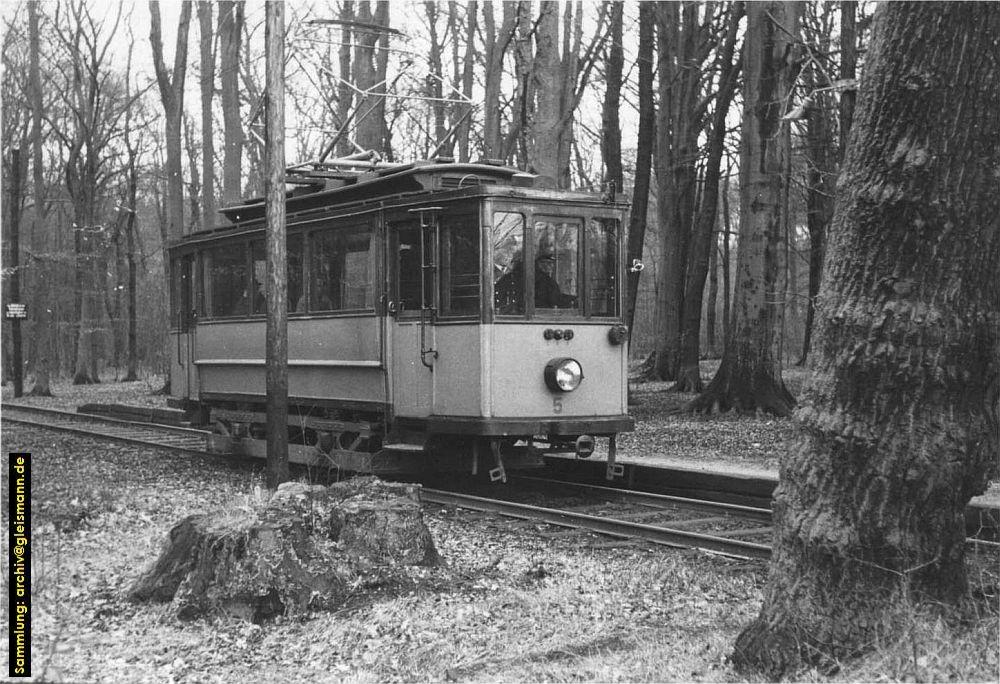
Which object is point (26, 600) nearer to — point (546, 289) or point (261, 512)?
point (261, 512)

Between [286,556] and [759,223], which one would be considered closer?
[286,556]

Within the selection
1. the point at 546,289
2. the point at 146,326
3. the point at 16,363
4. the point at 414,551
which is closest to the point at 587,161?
the point at 16,363

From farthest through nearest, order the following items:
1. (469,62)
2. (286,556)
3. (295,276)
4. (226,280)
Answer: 1. (469,62)
2. (226,280)
3. (295,276)
4. (286,556)

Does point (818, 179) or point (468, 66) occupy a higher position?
point (468, 66)

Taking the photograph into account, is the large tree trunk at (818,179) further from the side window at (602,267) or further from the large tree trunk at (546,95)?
the side window at (602,267)

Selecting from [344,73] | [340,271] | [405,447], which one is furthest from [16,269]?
[405,447]

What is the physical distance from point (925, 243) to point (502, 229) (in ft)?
18.9

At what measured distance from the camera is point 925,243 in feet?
17.4

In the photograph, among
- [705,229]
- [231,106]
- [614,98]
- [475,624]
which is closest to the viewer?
[475,624]

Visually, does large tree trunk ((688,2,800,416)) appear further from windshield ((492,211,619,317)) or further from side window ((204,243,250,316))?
side window ((204,243,250,316))

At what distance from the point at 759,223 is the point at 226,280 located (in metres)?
8.58

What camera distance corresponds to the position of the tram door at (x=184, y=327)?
1554cm

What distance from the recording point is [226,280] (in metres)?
14.6

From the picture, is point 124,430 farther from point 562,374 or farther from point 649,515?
point 649,515
